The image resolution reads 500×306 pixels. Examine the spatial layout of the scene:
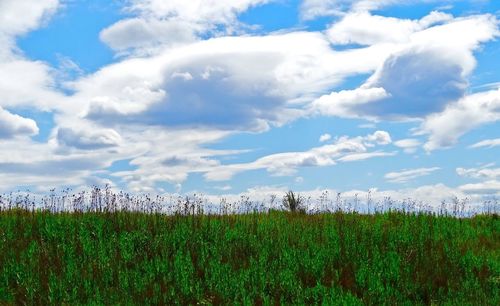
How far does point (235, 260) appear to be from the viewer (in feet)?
38.8

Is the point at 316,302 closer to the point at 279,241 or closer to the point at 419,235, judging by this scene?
the point at 279,241

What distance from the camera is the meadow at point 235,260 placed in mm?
10273

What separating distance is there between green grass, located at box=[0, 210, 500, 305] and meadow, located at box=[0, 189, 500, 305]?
0.03 m

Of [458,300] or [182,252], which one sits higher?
[182,252]

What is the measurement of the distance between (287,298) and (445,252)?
16.1 feet

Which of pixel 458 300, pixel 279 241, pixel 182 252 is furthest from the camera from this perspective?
pixel 279 241

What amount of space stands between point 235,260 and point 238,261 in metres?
0.07

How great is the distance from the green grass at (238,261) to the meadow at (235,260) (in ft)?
0.09

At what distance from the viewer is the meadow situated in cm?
1027

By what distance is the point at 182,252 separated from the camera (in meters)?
12.5

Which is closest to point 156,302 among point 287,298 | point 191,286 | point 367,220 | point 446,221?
point 191,286

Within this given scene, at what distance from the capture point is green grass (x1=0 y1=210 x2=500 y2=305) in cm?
1027

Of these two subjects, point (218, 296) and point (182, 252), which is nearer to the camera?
point (218, 296)

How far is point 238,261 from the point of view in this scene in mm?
11805
